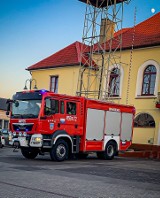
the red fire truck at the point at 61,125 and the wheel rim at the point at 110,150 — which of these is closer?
the red fire truck at the point at 61,125

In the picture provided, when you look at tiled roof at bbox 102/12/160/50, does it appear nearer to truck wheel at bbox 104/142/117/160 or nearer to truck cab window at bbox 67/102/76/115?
truck wheel at bbox 104/142/117/160

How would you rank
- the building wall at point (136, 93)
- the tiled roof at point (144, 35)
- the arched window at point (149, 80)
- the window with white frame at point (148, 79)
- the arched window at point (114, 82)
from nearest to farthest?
1. the building wall at point (136, 93)
2. the window with white frame at point (148, 79)
3. the arched window at point (149, 80)
4. the tiled roof at point (144, 35)
5. the arched window at point (114, 82)

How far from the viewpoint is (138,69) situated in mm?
26781

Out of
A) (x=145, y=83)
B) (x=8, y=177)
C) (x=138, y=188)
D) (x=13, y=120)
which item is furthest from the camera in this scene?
(x=145, y=83)

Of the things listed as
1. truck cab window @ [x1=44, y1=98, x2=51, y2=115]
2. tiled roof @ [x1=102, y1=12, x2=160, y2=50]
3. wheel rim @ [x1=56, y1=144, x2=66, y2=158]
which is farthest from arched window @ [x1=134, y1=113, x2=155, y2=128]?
truck cab window @ [x1=44, y1=98, x2=51, y2=115]

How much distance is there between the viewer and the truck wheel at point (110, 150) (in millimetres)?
18844

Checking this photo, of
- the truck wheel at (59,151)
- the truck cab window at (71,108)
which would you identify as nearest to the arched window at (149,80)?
the truck cab window at (71,108)

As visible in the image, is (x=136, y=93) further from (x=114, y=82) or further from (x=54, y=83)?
(x=54, y=83)

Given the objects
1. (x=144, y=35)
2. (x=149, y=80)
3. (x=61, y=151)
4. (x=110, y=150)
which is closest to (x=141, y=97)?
(x=149, y=80)

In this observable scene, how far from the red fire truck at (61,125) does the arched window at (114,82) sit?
30.4 ft

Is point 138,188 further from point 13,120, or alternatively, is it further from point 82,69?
point 82,69

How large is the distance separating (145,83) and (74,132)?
1120 centimetres

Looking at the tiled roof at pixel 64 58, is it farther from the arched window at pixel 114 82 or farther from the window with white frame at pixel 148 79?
the window with white frame at pixel 148 79

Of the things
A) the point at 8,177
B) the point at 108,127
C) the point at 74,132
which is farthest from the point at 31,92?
the point at 8,177
